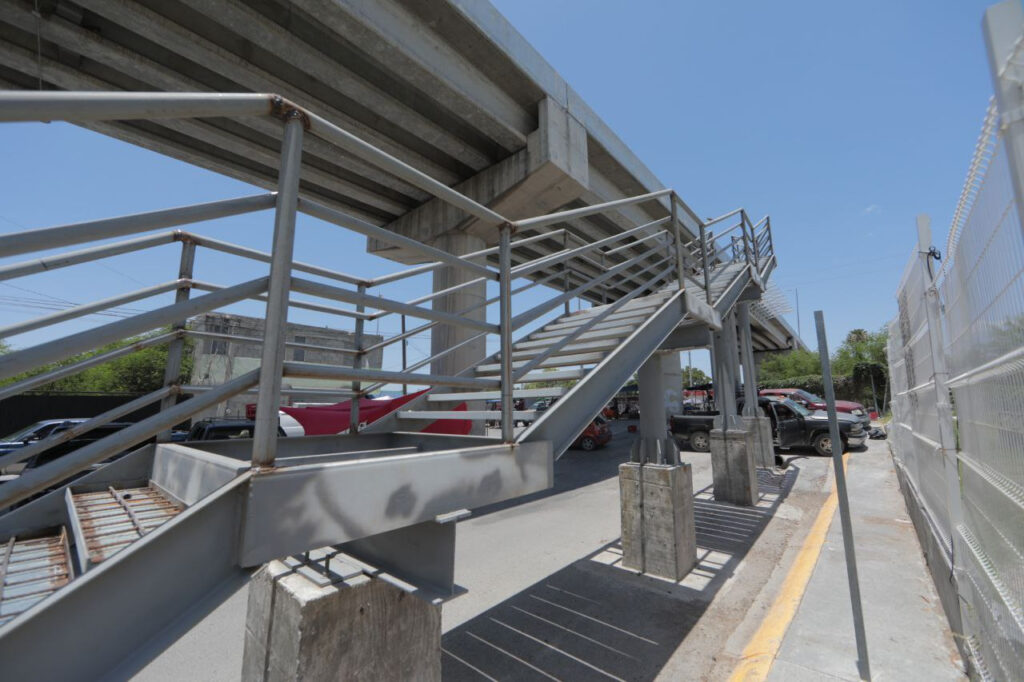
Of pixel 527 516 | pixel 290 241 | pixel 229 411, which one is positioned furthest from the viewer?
pixel 229 411

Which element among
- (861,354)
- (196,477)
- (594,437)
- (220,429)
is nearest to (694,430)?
(594,437)

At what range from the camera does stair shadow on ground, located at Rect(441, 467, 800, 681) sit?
337 cm

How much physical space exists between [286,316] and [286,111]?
0.70 m

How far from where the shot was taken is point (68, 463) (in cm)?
112

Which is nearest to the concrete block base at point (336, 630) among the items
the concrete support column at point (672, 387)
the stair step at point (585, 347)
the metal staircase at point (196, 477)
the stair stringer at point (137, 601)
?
the metal staircase at point (196, 477)

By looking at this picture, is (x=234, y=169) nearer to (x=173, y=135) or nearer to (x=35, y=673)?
(x=173, y=135)

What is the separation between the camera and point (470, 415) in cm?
330

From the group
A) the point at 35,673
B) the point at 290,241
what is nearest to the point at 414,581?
the point at 35,673

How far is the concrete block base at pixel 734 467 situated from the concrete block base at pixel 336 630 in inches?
277

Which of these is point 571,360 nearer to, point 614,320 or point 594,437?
point 614,320

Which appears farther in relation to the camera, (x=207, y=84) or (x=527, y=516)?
(x=527, y=516)

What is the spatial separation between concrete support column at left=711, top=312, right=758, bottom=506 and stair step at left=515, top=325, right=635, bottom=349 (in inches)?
138

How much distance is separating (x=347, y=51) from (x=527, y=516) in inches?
304

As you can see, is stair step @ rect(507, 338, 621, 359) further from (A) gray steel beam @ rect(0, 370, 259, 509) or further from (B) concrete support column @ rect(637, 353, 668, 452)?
(A) gray steel beam @ rect(0, 370, 259, 509)
